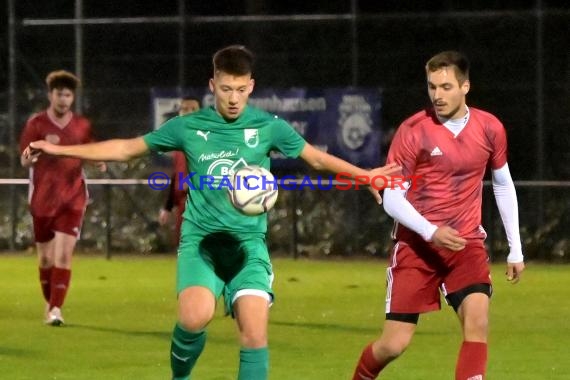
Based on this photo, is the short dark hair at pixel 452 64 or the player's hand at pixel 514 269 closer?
the short dark hair at pixel 452 64

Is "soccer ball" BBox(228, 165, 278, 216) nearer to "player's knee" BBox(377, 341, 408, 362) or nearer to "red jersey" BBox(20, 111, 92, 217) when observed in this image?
"player's knee" BBox(377, 341, 408, 362)

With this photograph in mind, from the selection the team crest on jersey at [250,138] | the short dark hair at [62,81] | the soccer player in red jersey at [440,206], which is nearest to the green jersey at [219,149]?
the team crest on jersey at [250,138]

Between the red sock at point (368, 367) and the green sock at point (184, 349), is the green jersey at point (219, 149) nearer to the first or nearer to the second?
the green sock at point (184, 349)

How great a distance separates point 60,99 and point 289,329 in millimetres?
2753

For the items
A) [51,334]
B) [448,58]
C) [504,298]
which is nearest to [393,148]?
[448,58]

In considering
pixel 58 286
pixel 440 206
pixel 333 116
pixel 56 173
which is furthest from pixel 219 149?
pixel 333 116

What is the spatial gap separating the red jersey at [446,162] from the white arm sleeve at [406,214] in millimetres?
169

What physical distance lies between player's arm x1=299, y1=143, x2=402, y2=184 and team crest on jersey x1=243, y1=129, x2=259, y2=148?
28 cm

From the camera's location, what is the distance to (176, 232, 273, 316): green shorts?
8594mm

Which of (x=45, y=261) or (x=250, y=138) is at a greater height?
(x=250, y=138)

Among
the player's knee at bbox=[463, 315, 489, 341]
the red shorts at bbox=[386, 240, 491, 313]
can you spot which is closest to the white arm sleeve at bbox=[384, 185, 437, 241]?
the red shorts at bbox=[386, 240, 491, 313]

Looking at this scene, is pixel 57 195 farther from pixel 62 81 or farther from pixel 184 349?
pixel 184 349

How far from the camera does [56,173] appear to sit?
1441 centimetres

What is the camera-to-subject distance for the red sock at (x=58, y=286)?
1395 cm
